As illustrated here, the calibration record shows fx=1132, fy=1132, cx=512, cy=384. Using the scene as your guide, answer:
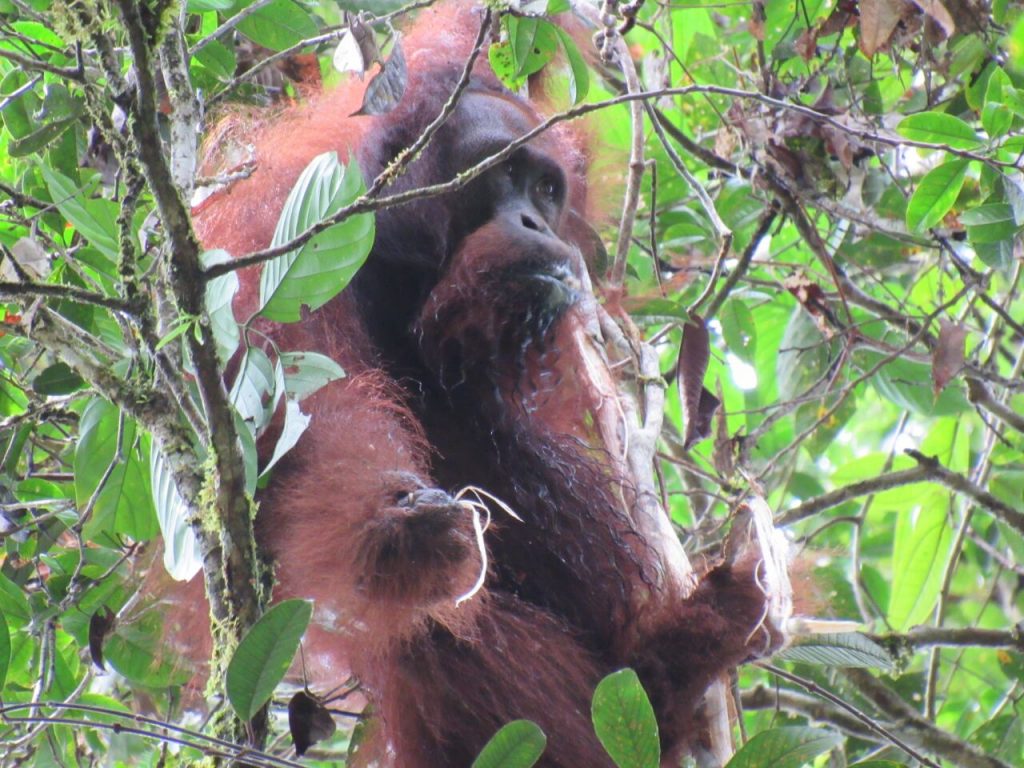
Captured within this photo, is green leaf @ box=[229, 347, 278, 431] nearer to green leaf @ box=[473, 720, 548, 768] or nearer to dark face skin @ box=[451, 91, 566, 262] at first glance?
green leaf @ box=[473, 720, 548, 768]

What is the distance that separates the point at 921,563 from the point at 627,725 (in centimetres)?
231

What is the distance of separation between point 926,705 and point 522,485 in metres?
1.35

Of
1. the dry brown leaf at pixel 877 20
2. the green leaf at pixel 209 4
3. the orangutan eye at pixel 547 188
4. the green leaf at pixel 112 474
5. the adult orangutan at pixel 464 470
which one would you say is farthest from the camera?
the orangutan eye at pixel 547 188

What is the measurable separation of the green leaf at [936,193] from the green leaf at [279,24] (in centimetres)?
138

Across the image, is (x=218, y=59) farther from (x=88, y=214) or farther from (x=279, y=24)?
(x=88, y=214)

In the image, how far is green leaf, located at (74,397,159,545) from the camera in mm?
2016

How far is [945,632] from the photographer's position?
9.08 ft

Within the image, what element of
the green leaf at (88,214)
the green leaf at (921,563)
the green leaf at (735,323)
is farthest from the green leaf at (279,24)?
the green leaf at (921,563)

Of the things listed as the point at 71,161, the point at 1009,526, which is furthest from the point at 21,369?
the point at 1009,526

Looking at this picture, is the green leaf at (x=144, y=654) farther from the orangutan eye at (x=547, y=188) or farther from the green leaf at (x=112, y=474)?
the orangutan eye at (x=547, y=188)

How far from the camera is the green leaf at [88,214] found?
1.73 meters

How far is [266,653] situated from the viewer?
1447 mm

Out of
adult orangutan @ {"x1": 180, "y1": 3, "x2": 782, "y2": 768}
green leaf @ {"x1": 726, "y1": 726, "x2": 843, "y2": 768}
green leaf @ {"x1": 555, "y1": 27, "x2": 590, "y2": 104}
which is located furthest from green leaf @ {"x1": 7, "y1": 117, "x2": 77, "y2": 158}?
green leaf @ {"x1": 726, "y1": 726, "x2": 843, "y2": 768}

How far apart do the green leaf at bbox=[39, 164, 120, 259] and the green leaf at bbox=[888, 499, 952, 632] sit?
8.74 feet
